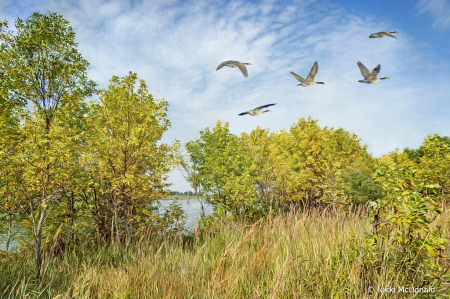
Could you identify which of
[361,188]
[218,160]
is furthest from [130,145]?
[361,188]

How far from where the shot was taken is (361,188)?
611 inches

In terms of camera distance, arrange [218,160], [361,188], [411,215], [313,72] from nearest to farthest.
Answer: [411,215] → [313,72] → [361,188] → [218,160]

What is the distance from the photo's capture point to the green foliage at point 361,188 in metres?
15.1

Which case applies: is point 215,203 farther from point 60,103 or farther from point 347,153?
point 347,153

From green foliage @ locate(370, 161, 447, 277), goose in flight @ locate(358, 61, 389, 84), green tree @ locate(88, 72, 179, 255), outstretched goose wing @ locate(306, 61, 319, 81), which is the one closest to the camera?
green foliage @ locate(370, 161, 447, 277)

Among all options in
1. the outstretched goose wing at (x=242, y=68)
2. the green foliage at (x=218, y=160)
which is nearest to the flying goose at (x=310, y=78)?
the outstretched goose wing at (x=242, y=68)

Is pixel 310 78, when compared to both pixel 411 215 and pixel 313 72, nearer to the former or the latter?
pixel 313 72

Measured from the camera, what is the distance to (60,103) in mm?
8156

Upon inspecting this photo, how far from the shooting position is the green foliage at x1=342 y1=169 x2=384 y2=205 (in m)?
15.1

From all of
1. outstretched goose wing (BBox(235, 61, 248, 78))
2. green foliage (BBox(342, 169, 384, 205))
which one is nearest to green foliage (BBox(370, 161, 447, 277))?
outstretched goose wing (BBox(235, 61, 248, 78))

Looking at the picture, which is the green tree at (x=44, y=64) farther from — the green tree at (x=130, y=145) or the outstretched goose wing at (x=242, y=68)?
the outstretched goose wing at (x=242, y=68)

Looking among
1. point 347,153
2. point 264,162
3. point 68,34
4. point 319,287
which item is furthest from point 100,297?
point 347,153

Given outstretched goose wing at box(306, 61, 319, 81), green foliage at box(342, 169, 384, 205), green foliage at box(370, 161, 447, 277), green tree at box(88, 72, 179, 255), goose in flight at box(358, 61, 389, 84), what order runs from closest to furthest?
green foliage at box(370, 161, 447, 277)
outstretched goose wing at box(306, 61, 319, 81)
goose in flight at box(358, 61, 389, 84)
green tree at box(88, 72, 179, 255)
green foliage at box(342, 169, 384, 205)

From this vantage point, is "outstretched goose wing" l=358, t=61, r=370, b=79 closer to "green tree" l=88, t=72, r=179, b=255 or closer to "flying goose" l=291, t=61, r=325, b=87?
"flying goose" l=291, t=61, r=325, b=87
